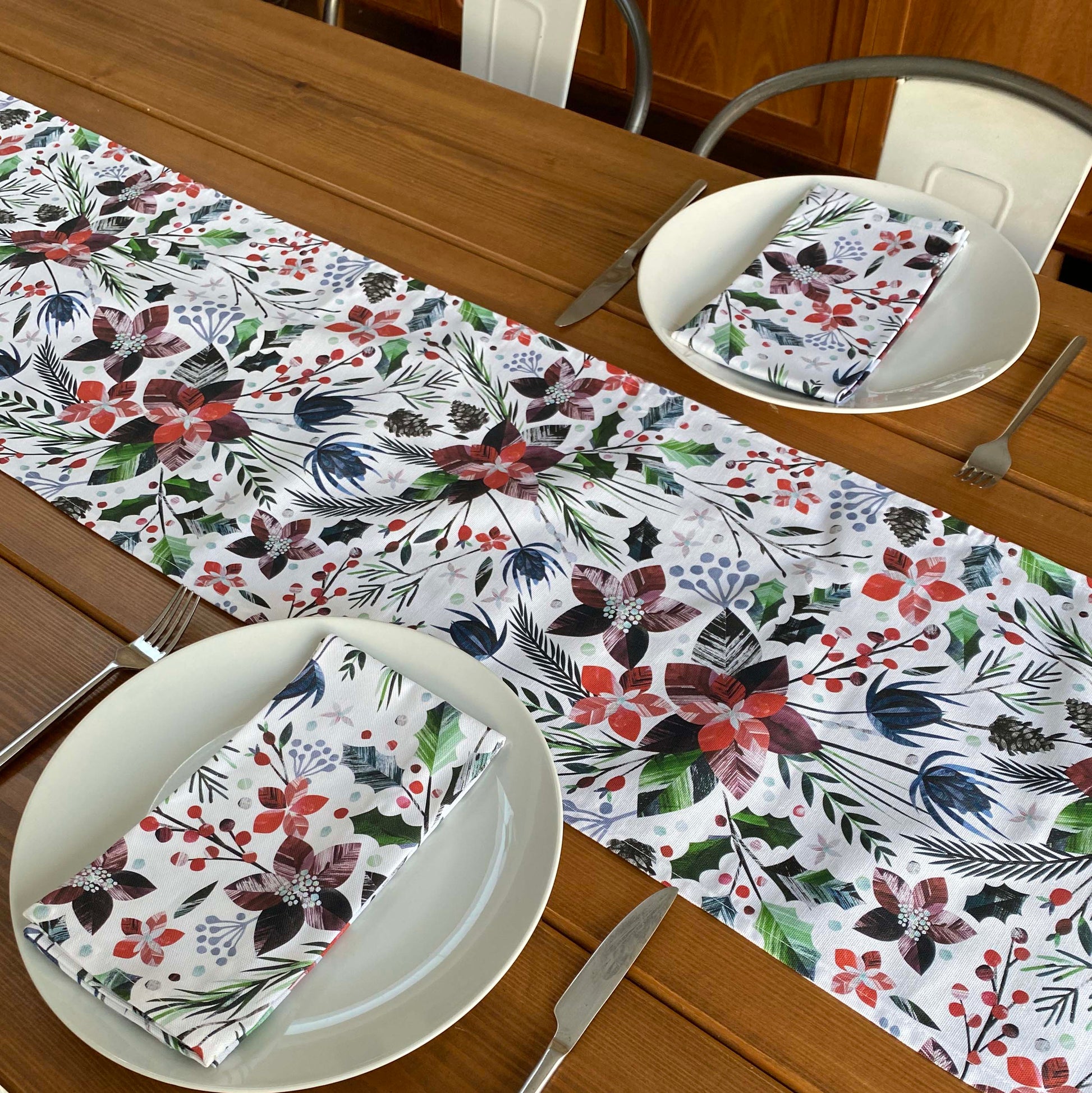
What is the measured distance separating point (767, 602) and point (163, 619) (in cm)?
42

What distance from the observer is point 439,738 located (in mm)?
616

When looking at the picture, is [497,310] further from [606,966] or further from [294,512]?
[606,966]

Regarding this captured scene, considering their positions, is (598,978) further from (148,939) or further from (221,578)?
(221,578)

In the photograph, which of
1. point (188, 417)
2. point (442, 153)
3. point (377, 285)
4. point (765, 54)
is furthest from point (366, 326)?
point (765, 54)

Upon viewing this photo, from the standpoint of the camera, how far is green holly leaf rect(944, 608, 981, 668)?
2.27ft

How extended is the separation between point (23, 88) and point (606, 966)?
4.01 ft

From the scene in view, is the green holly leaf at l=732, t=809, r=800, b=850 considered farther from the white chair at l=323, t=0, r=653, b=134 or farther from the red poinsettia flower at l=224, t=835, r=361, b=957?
the white chair at l=323, t=0, r=653, b=134

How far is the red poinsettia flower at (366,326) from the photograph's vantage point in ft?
3.07

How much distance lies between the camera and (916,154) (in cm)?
114

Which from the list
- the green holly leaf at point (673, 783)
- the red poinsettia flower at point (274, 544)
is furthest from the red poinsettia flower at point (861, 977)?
the red poinsettia flower at point (274, 544)

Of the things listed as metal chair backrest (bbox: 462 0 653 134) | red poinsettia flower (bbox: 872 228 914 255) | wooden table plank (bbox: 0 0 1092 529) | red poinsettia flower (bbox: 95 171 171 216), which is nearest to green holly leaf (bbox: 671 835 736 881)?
wooden table plank (bbox: 0 0 1092 529)

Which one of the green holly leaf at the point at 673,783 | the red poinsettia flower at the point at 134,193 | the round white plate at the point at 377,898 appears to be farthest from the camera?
the red poinsettia flower at the point at 134,193

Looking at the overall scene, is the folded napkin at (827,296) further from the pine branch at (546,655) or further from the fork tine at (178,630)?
the fork tine at (178,630)

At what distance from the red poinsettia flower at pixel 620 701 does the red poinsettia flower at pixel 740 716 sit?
0.05 feet
